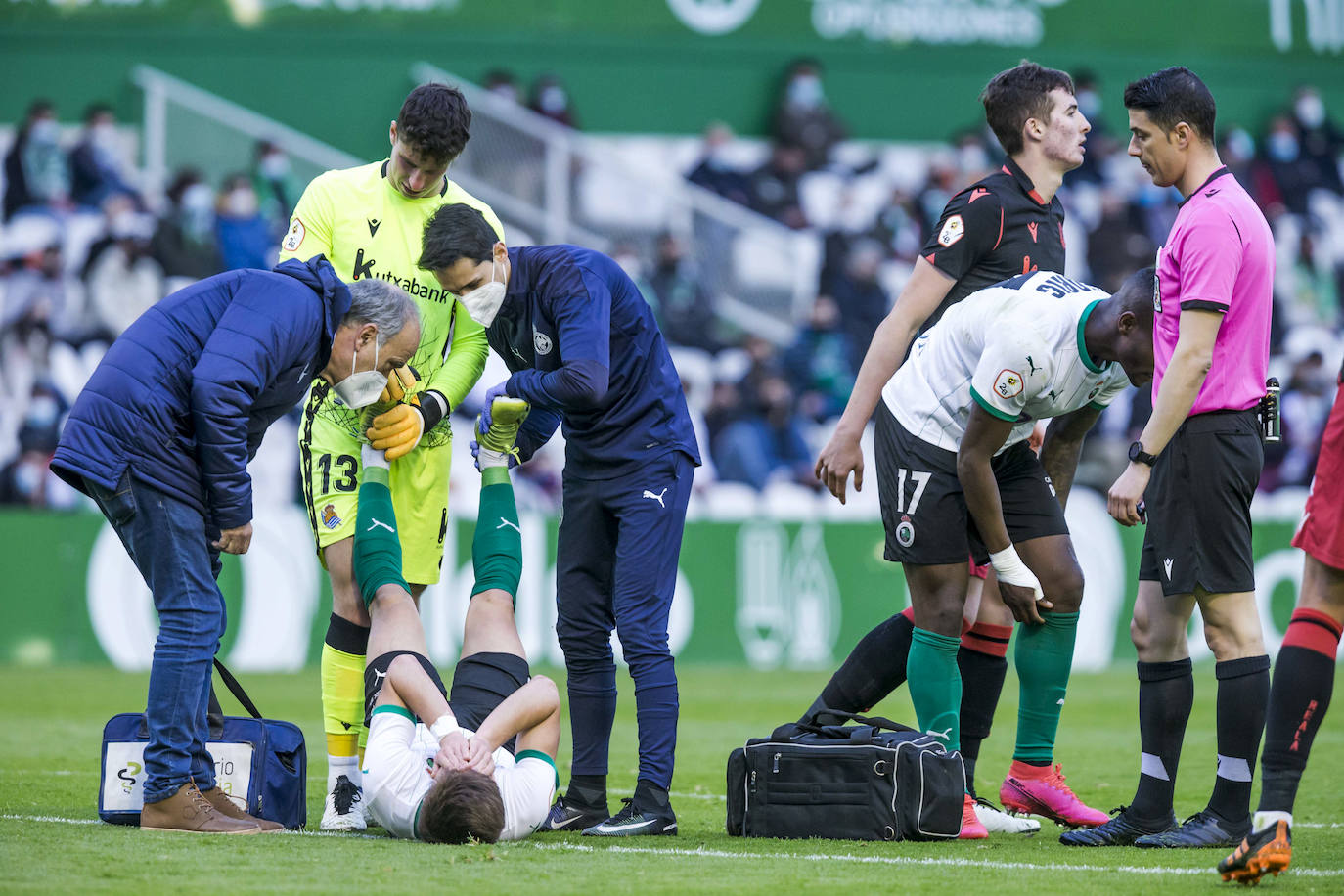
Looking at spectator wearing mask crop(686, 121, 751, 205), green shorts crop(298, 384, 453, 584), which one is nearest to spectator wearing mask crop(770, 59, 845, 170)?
spectator wearing mask crop(686, 121, 751, 205)

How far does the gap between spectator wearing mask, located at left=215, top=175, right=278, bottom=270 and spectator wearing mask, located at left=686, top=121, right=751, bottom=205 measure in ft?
16.1

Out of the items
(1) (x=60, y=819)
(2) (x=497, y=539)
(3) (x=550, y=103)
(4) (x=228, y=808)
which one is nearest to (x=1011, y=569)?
(2) (x=497, y=539)

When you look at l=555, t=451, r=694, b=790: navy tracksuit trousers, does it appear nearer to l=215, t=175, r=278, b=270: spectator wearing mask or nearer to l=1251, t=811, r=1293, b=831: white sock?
l=1251, t=811, r=1293, b=831: white sock

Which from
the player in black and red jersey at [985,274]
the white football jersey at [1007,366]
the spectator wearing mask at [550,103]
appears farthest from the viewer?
the spectator wearing mask at [550,103]

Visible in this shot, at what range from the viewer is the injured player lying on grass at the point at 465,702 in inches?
204

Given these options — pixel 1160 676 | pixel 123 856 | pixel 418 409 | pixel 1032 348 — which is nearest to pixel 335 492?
pixel 418 409

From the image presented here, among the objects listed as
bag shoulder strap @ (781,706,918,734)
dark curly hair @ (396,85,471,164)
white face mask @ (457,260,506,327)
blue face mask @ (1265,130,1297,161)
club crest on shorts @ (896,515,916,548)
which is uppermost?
blue face mask @ (1265,130,1297,161)

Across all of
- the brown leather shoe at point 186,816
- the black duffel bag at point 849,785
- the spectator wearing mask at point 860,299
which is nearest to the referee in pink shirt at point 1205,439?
the black duffel bag at point 849,785

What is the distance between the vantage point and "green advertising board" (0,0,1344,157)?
1717 cm

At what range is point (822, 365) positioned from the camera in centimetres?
1647

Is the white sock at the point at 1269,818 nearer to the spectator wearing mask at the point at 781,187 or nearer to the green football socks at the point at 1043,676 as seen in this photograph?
the green football socks at the point at 1043,676

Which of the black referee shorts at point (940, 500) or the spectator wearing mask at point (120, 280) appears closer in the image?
the black referee shorts at point (940, 500)

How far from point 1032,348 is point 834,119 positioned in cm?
1355

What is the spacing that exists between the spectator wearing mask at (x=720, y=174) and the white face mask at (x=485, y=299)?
40.3 feet
